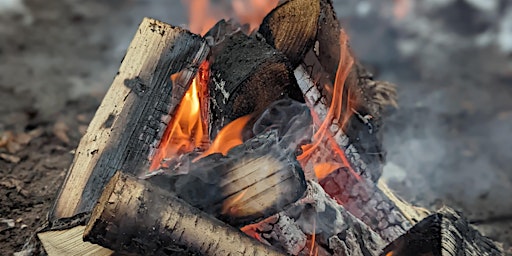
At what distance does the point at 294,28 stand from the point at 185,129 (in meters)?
0.57

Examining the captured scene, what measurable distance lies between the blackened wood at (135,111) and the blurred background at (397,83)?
0.46m

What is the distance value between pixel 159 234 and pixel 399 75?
331 cm

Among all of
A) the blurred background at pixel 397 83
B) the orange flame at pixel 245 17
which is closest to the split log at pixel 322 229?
the orange flame at pixel 245 17

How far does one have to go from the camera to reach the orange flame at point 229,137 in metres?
1.96

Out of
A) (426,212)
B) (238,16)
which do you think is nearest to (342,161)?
(426,212)

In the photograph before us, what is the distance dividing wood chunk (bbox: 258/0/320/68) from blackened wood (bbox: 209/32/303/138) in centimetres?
11

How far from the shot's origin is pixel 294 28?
2123 mm

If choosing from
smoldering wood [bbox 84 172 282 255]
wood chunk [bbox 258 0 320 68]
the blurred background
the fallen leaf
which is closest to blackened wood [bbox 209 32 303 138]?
wood chunk [bbox 258 0 320 68]

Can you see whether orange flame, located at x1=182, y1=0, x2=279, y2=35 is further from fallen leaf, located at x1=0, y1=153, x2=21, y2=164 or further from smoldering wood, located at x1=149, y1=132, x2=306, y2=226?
fallen leaf, located at x1=0, y1=153, x2=21, y2=164

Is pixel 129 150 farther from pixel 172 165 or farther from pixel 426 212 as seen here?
pixel 426 212

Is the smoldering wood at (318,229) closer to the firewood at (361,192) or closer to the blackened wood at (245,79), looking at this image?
the firewood at (361,192)

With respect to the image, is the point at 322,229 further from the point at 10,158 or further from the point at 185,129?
the point at 10,158

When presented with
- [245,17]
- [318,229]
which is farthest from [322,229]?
[245,17]

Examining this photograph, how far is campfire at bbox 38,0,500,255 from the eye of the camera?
63.4 inches
